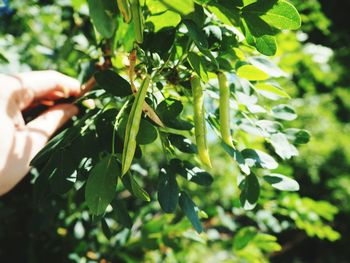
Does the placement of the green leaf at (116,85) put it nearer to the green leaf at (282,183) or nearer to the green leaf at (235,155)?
the green leaf at (235,155)

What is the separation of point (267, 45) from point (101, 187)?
0.43m

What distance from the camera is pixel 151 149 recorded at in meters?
2.59

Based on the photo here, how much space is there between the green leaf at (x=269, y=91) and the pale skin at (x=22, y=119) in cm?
52

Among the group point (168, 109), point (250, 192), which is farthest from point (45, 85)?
point (250, 192)

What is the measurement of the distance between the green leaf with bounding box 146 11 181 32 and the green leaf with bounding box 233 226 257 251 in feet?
3.08

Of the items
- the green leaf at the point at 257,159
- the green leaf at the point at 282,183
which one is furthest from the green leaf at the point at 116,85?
the green leaf at the point at 282,183

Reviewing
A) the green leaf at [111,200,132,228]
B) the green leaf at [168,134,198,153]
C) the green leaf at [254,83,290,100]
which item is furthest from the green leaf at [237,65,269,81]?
the green leaf at [111,200,132,228]

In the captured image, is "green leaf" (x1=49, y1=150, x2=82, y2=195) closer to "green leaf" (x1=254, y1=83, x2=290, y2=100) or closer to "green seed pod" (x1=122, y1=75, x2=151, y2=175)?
"green seed pod" (x1=122, y1=75, x2=151, y2=175)

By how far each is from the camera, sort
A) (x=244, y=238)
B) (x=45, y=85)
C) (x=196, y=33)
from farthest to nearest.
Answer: (x=244, y=238) < (x=45, y=85) < (x=196, y=33)

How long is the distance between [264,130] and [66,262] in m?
0.89

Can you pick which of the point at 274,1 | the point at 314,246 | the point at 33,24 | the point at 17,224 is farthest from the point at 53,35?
the point at 314,246

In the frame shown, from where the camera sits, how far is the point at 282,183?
0.97 m

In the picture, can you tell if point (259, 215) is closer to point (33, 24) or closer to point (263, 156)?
point (263, 156)

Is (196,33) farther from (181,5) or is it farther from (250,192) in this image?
(250,192)
